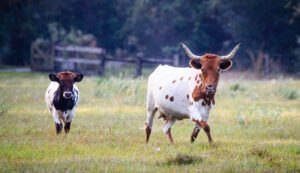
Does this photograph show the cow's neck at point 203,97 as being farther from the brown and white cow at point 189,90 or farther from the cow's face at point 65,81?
the cow's face at point 65,81

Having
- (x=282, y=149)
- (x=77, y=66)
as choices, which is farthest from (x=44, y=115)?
(x=77, y=66)

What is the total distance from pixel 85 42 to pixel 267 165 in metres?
36.7

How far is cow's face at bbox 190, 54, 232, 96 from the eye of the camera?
341 inches

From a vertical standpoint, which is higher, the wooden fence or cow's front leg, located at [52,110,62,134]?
the wooden fence

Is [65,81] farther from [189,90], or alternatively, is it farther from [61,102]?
[189,90]

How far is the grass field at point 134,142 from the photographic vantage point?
7.02 meters

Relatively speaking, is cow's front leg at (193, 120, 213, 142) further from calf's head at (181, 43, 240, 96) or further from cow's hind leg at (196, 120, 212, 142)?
calf's head at (181, 43, 240, 96)

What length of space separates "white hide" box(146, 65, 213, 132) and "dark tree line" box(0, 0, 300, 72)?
25863mm

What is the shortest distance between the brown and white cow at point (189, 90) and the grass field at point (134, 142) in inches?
19.3

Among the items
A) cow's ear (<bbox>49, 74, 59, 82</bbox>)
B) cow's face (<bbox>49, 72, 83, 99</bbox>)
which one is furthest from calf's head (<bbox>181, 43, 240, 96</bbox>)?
cow's ear (<bbox>49, 74, 59, 82</bbox>)

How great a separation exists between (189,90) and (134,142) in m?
1.41

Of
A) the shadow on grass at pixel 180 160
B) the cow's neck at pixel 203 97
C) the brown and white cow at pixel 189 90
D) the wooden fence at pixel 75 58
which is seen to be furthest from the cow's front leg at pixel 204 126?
the wooden fence at pixel 75 58

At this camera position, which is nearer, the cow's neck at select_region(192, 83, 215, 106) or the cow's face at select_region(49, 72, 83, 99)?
the cow's neck at select_region(192, 83, 215, 106)

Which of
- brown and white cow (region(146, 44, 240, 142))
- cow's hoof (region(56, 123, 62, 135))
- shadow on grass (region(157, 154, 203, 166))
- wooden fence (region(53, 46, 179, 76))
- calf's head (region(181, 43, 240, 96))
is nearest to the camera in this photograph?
shadow on grass (region(157, 154, 203, 166))
